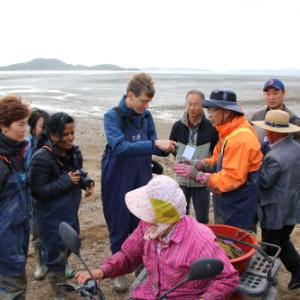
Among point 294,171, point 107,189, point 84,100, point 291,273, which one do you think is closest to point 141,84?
point 107,189

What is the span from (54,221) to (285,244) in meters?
2.51

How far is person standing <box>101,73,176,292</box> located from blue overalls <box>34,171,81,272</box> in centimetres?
47

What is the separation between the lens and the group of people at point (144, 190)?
9.14 ft

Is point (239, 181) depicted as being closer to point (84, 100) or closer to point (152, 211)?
point (152, 211)

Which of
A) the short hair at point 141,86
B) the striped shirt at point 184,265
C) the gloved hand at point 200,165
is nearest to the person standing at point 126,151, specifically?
the short hair at point 141,86

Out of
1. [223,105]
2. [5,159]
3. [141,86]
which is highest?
[141,86]

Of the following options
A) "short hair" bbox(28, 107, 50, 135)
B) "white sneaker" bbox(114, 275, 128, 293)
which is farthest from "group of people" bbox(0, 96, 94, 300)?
"white sneaker" bbox(114, 275, 128, 293)

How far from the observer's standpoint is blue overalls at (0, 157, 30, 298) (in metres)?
3.60

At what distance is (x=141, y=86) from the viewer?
14.3 feet

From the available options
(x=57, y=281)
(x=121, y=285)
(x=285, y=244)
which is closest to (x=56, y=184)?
(x=57, y=281)

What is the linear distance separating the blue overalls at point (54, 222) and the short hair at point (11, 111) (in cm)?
100

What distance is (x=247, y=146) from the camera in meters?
3.87

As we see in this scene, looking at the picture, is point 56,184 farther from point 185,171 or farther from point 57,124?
point 185,171

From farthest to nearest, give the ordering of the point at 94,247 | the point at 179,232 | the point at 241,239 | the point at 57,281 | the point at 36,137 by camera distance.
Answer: the point at 94,247
the point at 36,137
the point at 57,281
the point at 241,239
the point at 179,232
